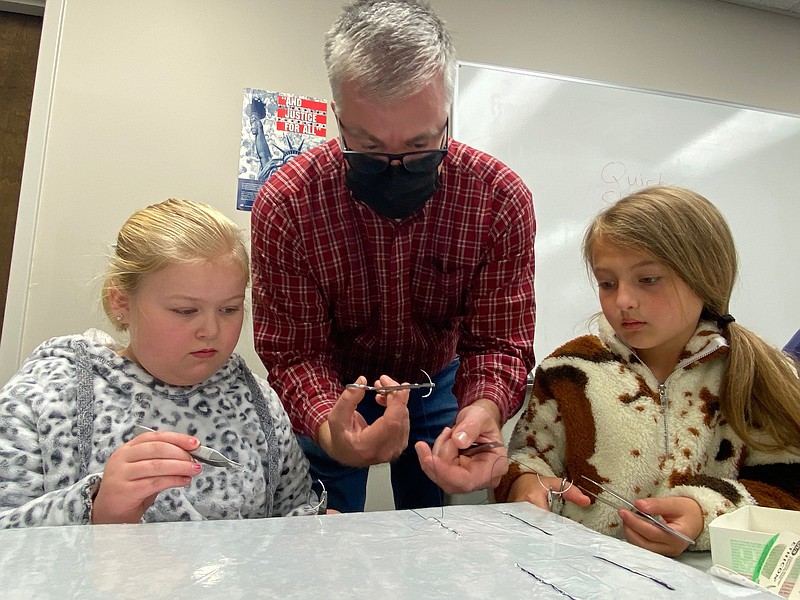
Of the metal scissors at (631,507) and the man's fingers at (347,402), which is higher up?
the man's fingers at (347,402)

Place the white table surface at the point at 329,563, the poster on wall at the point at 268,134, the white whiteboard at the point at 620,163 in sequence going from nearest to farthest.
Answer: the white table surface at the point at 329,563
the poster on wall at the point at 268,134
the white whiteboard at the point at 620,163

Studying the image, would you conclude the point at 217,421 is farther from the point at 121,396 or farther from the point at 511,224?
the point at 511,224

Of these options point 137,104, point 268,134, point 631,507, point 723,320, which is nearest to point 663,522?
point 631,507

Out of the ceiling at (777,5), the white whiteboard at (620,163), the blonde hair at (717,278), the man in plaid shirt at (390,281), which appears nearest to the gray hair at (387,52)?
the man in plaid shirt at (390,281)

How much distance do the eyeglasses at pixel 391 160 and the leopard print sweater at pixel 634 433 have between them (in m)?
0.48

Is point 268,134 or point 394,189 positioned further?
point 268,134

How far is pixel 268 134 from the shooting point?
2.07m

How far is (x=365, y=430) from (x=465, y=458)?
0.56ft

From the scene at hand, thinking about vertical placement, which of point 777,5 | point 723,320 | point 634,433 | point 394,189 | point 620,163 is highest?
point 777,5

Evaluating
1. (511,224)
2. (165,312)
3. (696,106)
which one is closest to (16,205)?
(165,312)

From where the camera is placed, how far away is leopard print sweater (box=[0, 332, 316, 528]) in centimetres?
79

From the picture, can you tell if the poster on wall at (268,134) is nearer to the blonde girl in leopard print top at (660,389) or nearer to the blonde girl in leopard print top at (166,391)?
the blonde girl in leopard print top at (166,391)

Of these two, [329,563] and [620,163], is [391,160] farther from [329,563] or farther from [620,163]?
[620,163]

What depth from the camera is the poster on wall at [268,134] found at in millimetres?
2043
